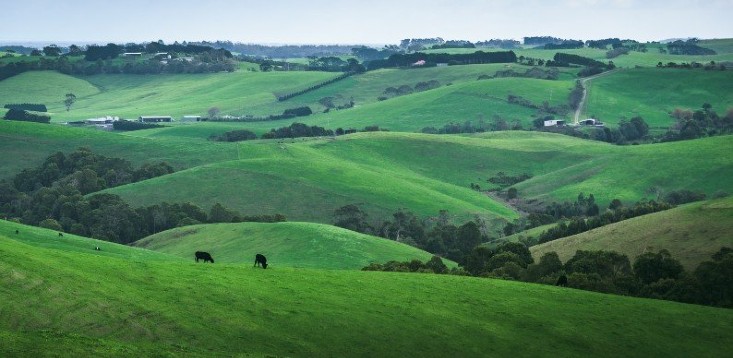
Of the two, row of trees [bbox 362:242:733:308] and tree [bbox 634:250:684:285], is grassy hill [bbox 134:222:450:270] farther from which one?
tree [bbox 634:250:684:285]

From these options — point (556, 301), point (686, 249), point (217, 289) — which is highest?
point (217, 289)

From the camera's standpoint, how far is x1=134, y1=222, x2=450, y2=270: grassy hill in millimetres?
98562

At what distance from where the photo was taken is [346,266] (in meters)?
96.2

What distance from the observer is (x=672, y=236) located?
98.4 meters

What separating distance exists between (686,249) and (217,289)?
54321mm

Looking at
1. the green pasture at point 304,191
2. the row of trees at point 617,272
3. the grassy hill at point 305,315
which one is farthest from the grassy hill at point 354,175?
the grassy hill at point 305,315

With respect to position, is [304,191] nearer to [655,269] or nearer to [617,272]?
[617,272]

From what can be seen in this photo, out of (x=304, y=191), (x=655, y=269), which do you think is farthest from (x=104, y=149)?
(x=655, y=269)

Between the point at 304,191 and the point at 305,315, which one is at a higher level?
the point at 305,315

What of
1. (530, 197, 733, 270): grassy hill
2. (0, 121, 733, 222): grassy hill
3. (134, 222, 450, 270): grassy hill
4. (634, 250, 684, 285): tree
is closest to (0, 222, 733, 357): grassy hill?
(634, 250, 684, 285): tree

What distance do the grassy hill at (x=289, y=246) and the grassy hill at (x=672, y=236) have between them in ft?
53.7

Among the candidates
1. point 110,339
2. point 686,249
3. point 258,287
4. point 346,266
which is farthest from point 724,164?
point 110,339

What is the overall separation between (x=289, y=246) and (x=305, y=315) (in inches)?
2007

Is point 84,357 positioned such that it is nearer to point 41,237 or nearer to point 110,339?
point 110,339
